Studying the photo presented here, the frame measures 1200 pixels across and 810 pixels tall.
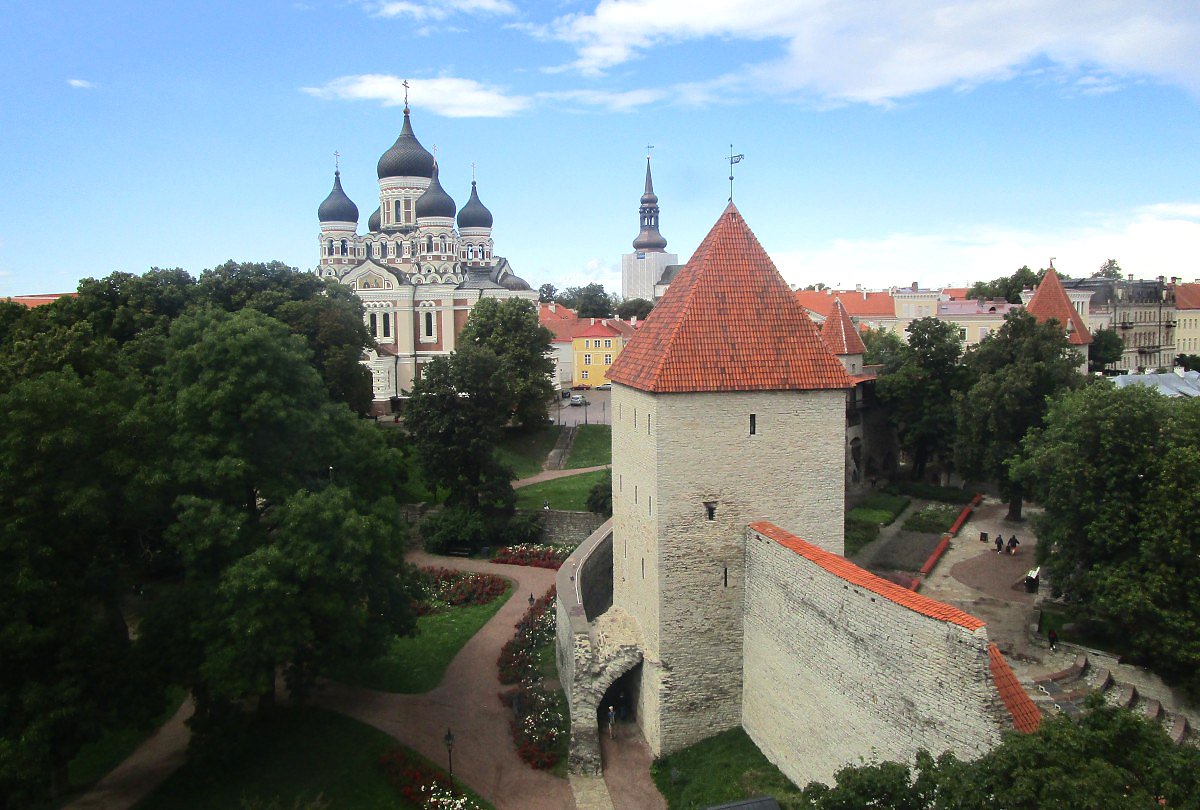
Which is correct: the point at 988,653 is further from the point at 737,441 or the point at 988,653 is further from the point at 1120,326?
the point at 1120,326

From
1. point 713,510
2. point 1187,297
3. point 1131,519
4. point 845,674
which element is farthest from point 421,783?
point 1187,297

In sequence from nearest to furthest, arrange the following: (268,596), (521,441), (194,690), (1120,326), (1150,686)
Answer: (268,596) < (194,690) < (1150,686) < (521,441) < (1120,326)

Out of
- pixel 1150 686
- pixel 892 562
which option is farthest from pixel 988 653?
pixel 892 562

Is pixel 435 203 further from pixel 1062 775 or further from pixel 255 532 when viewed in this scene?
pixel 1062 775

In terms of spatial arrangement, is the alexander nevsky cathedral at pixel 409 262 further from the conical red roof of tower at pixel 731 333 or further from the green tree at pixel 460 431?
the conical red roof of tower at pixel 731 333

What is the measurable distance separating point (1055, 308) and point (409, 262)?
142 feet

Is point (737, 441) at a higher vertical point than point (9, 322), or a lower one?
lower

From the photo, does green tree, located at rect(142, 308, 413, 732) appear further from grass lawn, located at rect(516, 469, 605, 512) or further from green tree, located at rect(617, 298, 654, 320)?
green tree, located at rect(617, 298, 654, 320)

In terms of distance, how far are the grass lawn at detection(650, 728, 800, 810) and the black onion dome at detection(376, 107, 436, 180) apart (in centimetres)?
5651

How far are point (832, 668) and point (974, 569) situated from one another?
16.9m

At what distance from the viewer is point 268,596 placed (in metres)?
16.0

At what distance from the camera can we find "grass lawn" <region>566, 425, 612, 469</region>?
43719 mm

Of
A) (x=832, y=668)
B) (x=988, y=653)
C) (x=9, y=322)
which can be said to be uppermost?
(x=9, y=322)

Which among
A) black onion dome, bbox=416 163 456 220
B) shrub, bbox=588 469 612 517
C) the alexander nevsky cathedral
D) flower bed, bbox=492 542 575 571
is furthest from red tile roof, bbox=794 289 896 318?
flower bed, bbox=492 542 575 571
